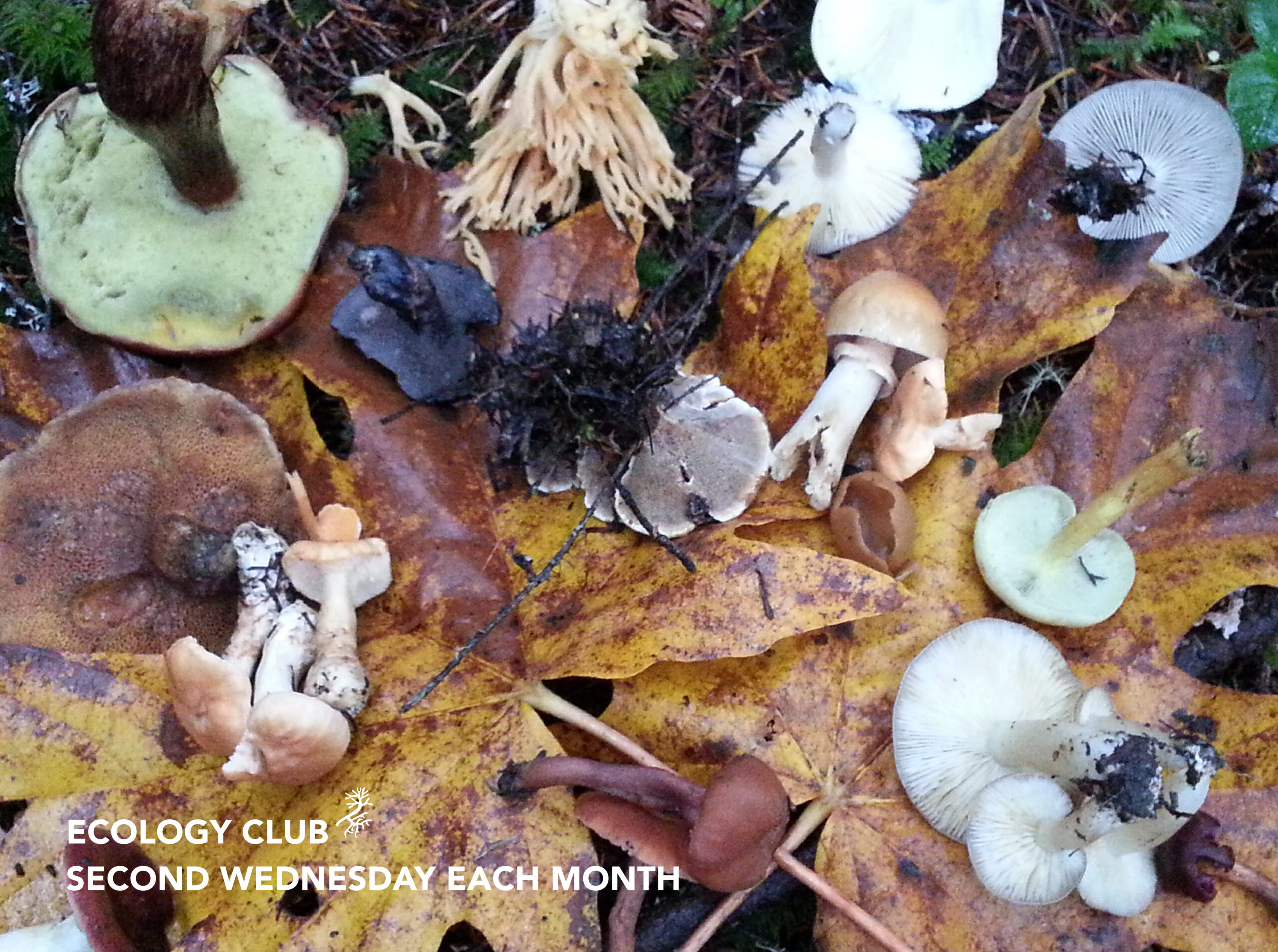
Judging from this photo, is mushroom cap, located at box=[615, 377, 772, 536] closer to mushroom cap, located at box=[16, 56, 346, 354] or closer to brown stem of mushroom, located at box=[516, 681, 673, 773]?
brown stem of mushroom, located at box=[516, 681, 673, 773]

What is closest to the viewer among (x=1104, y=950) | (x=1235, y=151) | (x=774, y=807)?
(x=774, y=807)

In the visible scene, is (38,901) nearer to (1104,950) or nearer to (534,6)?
(1104,950)

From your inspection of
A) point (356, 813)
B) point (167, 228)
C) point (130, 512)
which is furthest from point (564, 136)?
point (356, 813)

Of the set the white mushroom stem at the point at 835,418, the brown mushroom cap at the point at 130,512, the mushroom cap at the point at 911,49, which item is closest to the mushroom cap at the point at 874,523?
the white mushroom stem at the point at 835,418

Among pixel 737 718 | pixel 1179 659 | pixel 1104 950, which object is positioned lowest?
pixel 1104 950

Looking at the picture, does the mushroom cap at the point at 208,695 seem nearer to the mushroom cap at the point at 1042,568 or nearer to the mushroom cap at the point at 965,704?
the mushroom cap at the point at 965,704

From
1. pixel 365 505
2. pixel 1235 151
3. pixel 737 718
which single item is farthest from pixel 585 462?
pixel 1235 151

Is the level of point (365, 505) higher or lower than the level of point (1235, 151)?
lower

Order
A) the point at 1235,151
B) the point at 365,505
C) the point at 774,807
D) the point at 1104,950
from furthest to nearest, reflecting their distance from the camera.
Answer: the point at 1235,151 → the point at 365,505 → the point at 1104,950 → the point at 774,807

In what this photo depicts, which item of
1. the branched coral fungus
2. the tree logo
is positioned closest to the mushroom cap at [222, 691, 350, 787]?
the tree logo
